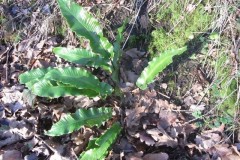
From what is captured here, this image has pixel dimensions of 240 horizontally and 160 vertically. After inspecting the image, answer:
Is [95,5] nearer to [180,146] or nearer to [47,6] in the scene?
[47,6]

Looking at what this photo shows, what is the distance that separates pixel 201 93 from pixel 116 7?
4.25 ft

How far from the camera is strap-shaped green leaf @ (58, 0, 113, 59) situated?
3308 millimetres

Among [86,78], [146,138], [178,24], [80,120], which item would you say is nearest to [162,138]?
[146,138]

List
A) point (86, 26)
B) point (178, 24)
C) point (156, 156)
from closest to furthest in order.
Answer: point (156, 156) < point (86, 26) < point (178, 24)

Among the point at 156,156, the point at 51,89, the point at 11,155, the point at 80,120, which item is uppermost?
the point at 51,89

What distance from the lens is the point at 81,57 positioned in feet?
10.8

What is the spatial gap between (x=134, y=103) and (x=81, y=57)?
647 mm

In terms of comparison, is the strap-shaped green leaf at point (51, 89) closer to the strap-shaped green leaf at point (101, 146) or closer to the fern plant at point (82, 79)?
the fern plant at point (82, 79)

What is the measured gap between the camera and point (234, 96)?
10.8ft

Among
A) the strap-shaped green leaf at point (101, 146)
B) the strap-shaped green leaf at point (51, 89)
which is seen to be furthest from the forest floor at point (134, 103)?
the strap-shaped green leaf at point (51, 89)

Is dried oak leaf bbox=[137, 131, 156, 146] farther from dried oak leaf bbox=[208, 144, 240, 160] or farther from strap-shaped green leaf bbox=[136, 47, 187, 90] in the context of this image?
dried oak leaf bbox=[208, 144, 240, 160]

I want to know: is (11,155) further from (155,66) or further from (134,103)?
(155,66)

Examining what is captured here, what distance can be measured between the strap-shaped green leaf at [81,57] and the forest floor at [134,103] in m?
0.33

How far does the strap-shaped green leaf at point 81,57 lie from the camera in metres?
3.26
